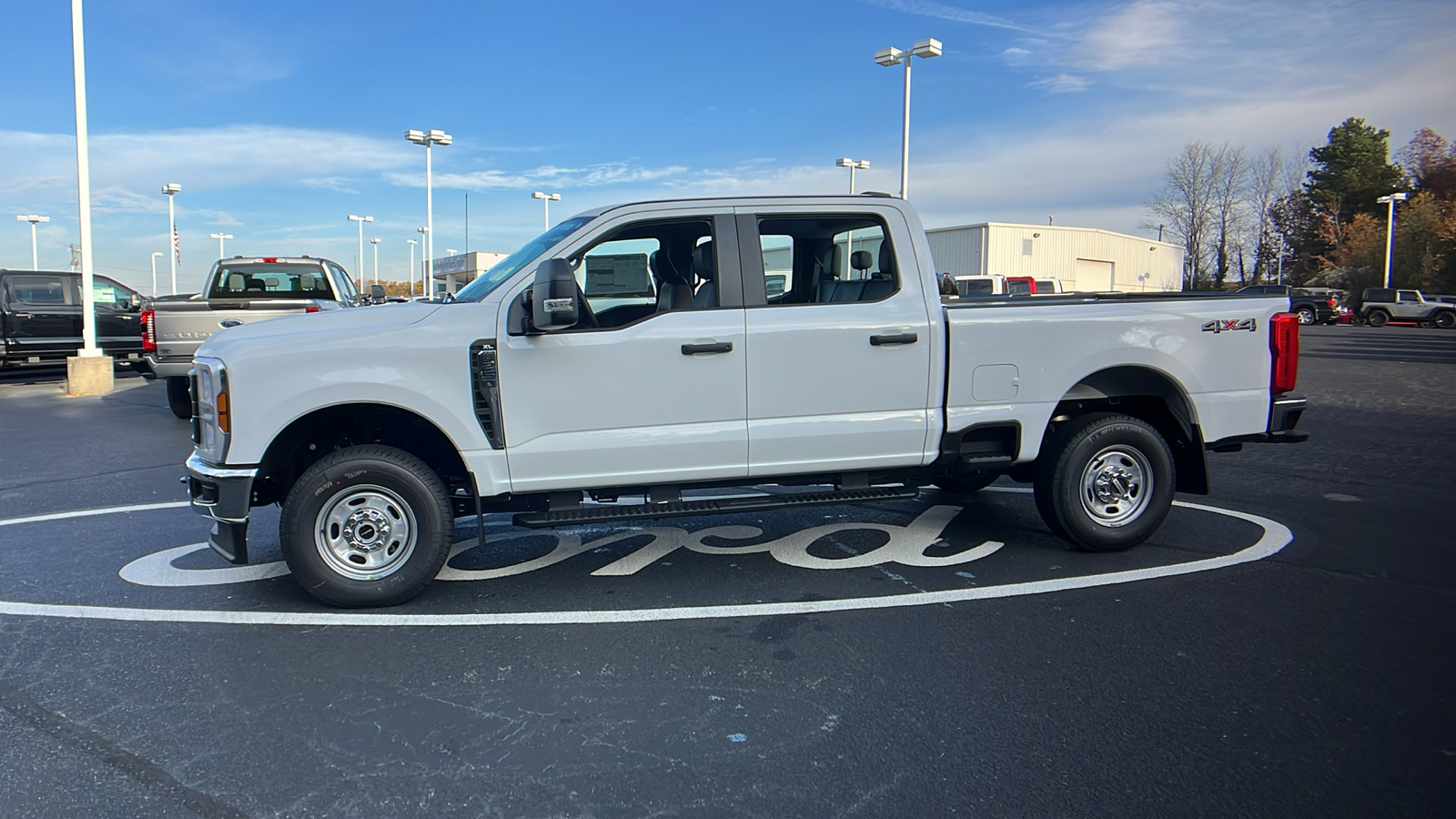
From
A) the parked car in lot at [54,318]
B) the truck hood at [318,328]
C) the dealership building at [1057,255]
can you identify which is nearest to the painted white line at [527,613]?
the truck hood at [318,328]

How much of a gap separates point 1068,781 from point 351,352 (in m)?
3.64

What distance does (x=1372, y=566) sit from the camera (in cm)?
527

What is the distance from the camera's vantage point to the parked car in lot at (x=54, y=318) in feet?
58.2

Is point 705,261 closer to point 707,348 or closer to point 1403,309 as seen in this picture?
point 707,348

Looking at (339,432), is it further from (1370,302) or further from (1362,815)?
(1370,302)

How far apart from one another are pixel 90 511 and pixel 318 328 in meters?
3.62

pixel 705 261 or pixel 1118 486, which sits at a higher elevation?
pixel 705 261

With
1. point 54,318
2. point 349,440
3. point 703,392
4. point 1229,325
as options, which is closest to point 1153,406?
point 1229,325

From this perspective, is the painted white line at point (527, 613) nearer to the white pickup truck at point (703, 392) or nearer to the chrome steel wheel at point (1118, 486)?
the white pickup truck at point (703, 392)

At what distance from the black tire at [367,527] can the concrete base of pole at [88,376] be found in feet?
44.8

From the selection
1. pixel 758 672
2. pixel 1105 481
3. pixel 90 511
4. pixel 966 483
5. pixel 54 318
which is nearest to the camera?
pixel 758 672

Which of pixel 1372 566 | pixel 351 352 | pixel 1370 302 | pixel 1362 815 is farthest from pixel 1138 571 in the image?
pixel 1370 302

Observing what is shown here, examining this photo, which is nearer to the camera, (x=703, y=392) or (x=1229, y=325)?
(x=703, y=392)

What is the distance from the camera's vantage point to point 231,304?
35.9 feet
